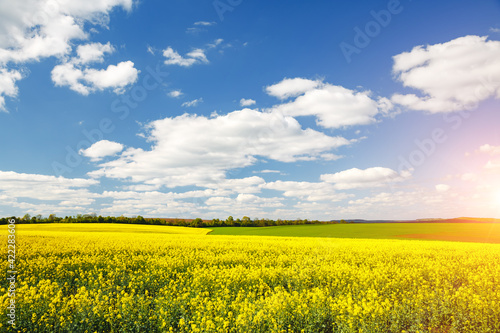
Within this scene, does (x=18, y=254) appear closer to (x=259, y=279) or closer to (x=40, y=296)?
(x=40, y=296)

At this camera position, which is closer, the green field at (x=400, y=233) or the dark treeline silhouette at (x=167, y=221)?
the green field at (x=400, y=233)

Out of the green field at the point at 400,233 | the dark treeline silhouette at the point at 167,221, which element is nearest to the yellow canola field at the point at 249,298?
the green field at the point at 400,233

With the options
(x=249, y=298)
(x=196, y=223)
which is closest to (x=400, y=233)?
(x=196, y=223)

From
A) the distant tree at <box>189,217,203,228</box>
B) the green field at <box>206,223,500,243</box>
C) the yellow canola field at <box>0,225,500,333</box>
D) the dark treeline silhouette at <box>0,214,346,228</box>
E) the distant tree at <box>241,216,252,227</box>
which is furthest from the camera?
the distant tree at <box>241,216,252,227</box>

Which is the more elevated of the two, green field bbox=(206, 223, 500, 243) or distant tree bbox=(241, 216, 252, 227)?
green field bbox=(206, 223, 500, 243)

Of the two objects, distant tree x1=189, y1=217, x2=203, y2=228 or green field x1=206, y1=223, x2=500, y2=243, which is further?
distant tree x1=189, y1=217, x2=203, y2=228

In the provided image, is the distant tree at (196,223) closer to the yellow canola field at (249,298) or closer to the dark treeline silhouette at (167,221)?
the dark treeline silhouette at (167,221)

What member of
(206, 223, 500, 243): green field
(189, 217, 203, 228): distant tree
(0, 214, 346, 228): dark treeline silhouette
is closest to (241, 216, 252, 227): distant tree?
(0, 214, 346, 228): dark treeline silhouette

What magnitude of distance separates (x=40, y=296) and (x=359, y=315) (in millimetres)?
9209

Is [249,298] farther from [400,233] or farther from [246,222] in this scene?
[246,222]

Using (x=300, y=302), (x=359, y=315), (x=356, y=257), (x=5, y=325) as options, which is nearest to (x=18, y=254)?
(x=5, y=325)

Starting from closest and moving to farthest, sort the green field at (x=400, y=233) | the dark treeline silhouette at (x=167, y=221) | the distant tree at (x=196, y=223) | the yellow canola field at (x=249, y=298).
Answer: the yellow canola field at (x=249, y=298) < the green field at (x=400, y=233) < the dark treeline silhouette at (x=167, y=221) < the distant tree at (x=196, y=223)

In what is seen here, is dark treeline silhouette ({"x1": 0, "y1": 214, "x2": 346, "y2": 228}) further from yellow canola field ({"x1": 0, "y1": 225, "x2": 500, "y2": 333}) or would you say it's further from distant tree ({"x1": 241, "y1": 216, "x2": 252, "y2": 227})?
yellow canola field ({"x1": 0, "y1": 225, "x2": 500, "y2": 333})

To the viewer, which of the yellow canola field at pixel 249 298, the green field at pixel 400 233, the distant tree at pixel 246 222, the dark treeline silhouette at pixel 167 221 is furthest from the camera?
the distant tree at pixel 246 222
